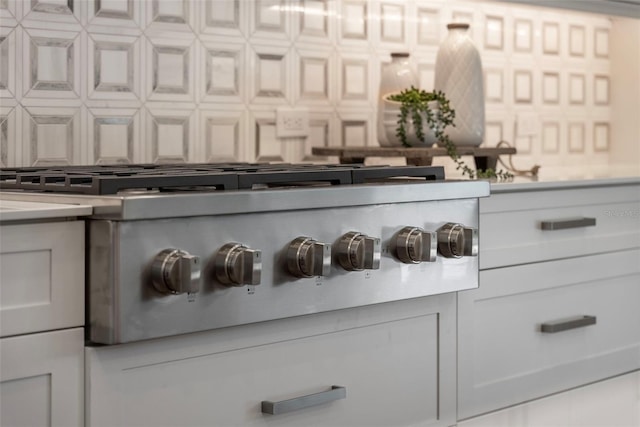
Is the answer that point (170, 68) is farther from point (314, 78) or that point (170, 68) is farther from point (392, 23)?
point (392, 23)

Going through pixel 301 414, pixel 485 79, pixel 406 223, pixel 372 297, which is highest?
pixel 485 79

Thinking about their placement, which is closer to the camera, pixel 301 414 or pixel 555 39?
pixel 301 414

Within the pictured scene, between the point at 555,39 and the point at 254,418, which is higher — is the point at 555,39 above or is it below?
above

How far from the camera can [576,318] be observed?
2256 millimetres

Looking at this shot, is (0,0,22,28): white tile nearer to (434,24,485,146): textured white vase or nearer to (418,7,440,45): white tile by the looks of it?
(434,24,485,146): textured white vase

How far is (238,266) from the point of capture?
1.38m

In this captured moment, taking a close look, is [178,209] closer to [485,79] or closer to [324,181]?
[324,181]

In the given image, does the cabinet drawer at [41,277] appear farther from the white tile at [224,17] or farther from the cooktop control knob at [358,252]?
the white tile at [224,17]

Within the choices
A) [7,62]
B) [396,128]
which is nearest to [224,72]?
[396,128]

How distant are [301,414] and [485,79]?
1.66 metres

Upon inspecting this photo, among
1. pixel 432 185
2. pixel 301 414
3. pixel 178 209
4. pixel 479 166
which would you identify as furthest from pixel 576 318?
pixel 178 209

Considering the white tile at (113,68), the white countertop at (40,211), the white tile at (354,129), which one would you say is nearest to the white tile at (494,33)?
the white tile at (354,129)

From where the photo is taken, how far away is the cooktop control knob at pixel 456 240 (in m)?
1.72

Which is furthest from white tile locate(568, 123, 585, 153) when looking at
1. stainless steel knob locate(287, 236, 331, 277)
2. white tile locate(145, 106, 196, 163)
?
stainless steel knob locate(287, 236, 331, 277)
